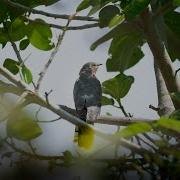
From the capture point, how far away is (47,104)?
4.59 feet

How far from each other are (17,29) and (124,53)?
22.7 inches

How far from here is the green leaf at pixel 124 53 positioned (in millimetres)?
2613

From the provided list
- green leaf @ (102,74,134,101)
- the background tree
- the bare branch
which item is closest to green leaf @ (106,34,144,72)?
the background tree

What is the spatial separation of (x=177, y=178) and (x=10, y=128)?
44cm

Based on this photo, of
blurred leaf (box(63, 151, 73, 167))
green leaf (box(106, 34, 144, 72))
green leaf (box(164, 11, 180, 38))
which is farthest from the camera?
green leaf (box(106, 34, 144, 72))

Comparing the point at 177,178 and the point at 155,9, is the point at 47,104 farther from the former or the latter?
the point at 155,9

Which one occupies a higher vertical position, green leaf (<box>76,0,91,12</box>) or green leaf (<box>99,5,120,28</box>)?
green leaf (<box>76,0,91,12</box>)

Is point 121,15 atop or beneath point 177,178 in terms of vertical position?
atop

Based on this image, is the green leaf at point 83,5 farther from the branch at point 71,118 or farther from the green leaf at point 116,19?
the branch at point 71,118

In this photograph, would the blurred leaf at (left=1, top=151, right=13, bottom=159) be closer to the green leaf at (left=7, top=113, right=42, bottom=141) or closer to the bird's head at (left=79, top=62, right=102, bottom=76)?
the green leaf at (left=7, top=113, right=42, bottom=141)

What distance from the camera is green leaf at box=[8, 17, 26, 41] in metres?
2.36

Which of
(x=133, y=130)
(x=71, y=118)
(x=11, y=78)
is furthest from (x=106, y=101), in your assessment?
(x=133, y=130)

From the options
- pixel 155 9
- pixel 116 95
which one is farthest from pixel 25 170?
pixel 155 9

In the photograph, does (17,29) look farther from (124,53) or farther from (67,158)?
(67,158)
